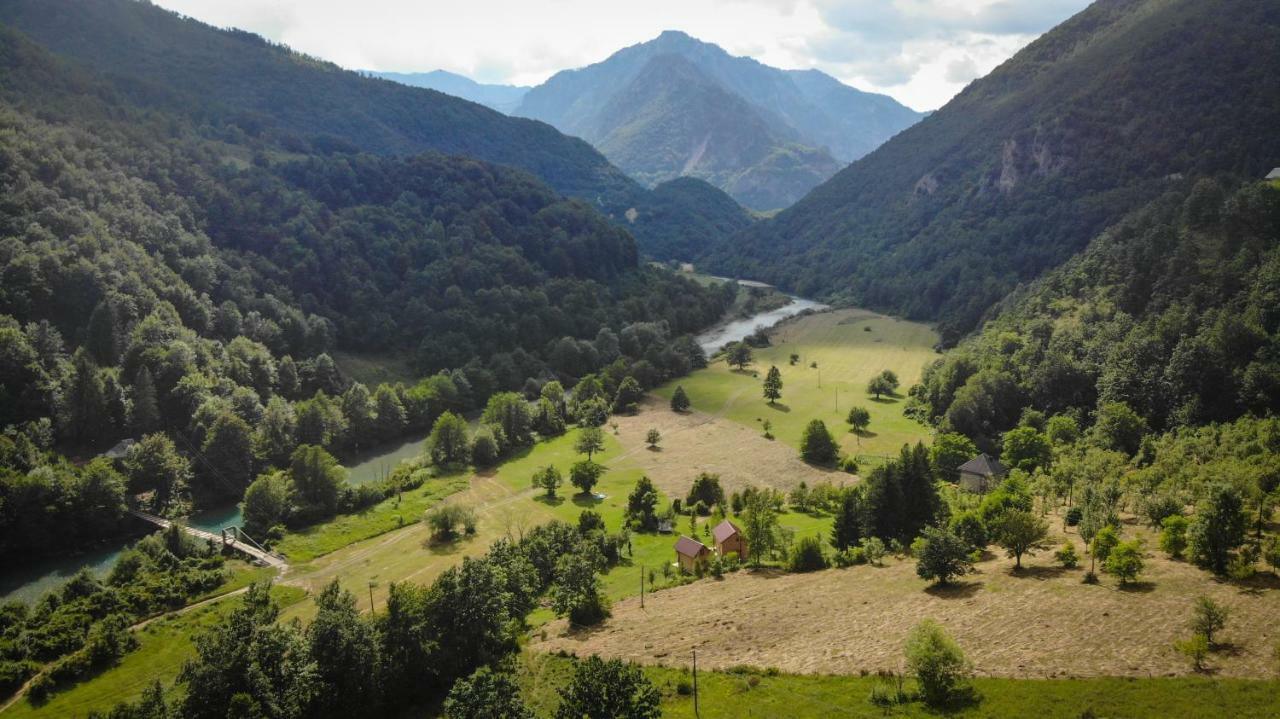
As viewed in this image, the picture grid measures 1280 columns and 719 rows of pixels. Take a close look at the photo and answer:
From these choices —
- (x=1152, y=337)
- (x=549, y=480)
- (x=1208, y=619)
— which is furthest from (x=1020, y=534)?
(x=549, y=480)

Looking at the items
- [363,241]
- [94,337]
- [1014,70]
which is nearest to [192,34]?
[363,241]

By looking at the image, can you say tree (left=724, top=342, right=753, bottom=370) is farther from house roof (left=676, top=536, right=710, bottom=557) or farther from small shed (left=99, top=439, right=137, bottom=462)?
small shed (left=99, top=439, right=137, bottom=462)

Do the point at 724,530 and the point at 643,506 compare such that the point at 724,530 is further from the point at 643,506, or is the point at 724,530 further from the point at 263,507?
the point at 263,507

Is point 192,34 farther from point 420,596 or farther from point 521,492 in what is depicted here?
point 420,596

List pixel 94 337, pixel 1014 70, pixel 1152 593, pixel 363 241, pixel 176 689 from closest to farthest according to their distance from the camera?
pixel 1152 593 → pixel 176 689 → pixel 94 337 → pixel 363 241 → pixel 1014 70

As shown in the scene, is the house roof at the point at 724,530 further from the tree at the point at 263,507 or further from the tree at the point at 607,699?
the tree at the point at 263,507

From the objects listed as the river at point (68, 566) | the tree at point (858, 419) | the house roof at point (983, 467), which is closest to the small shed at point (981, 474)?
the house roof at point (983, 467)
